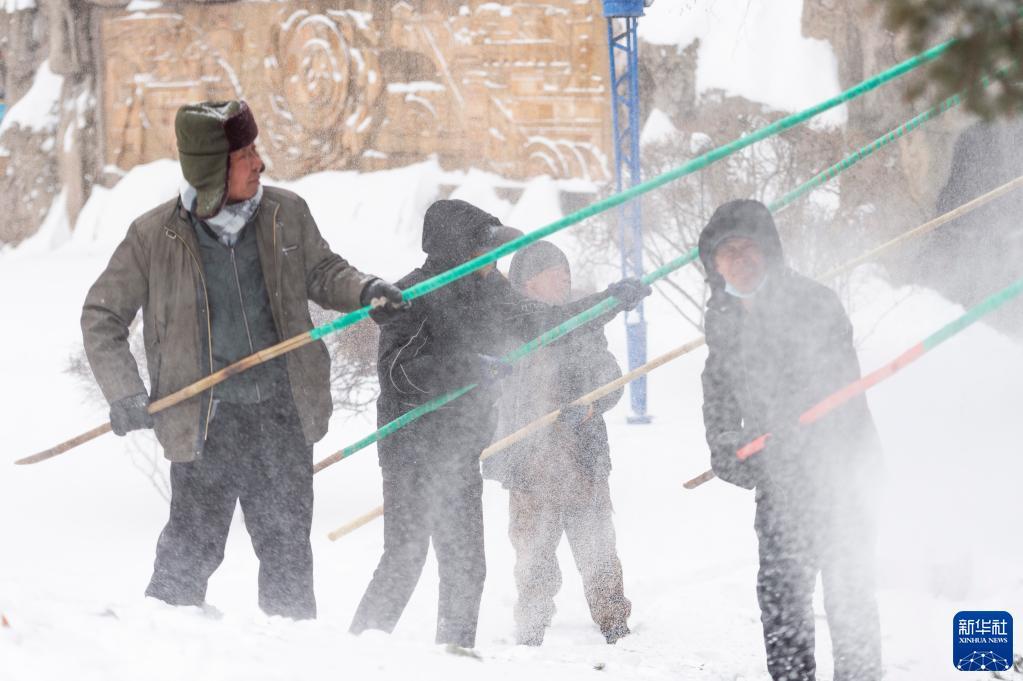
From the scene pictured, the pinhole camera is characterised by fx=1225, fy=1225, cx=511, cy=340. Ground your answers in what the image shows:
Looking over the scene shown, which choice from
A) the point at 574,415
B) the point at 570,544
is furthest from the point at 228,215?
the point at 570,544

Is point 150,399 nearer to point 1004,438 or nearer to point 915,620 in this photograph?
point 915,620

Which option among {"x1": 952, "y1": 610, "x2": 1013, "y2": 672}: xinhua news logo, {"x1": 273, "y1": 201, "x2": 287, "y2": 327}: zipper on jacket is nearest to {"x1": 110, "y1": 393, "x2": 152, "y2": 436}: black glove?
{"x1": 273, "y1": 201, "x2": 287, "y2": 327}: zipper on jacket

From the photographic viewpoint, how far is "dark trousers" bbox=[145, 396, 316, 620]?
315 cm

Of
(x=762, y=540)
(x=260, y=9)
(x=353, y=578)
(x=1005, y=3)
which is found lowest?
(x=353, y=578)

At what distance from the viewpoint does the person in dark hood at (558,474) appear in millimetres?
4395

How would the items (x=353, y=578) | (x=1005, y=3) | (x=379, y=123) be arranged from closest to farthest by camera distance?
(x=1005, y=3) < (x=353, y=578) < (x=379, y=123)

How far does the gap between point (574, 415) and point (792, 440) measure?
4.26 feet

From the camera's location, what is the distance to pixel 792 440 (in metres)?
3.12

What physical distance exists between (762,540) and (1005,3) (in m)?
1.66

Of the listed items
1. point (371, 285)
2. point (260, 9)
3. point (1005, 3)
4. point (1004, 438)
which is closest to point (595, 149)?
point (260, 9)

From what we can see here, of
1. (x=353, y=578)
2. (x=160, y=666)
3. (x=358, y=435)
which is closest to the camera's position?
(x=160, y=666)

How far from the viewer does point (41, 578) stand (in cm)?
646

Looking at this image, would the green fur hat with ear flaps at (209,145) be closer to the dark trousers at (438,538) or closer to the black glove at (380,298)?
the black glove at (380,298)

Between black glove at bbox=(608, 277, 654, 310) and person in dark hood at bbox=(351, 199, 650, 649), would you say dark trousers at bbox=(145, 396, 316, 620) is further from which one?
black glove at bbox=(608, 277, 654, 310)
